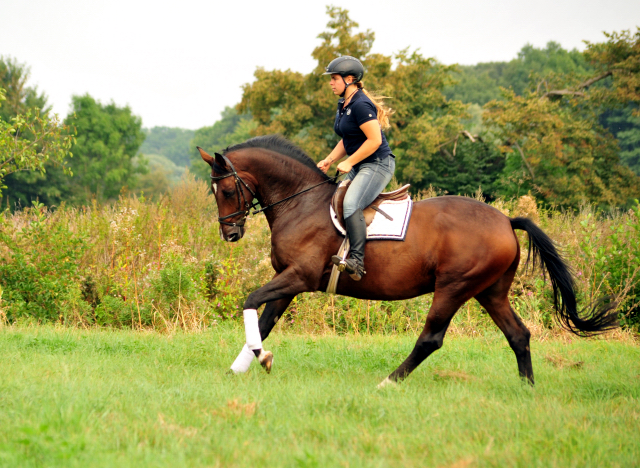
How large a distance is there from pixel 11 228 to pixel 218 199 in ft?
20.0

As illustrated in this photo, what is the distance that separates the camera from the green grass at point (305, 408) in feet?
12.1

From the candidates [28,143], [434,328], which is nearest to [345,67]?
[434,328]

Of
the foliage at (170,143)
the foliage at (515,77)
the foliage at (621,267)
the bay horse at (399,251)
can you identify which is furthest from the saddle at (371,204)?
the foliage at (170,143)

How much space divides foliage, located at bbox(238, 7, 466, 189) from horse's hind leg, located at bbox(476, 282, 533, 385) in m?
27.1

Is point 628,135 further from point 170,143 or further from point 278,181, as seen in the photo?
point 170,143

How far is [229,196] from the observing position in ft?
20.5

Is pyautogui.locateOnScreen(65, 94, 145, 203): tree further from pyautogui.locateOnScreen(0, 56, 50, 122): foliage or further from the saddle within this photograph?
the saddle

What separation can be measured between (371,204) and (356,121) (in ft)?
2.97

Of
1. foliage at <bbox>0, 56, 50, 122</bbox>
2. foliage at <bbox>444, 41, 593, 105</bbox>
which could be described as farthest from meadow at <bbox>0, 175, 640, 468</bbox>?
foliage at <bbox>444, 41, 593, 105</bbox>

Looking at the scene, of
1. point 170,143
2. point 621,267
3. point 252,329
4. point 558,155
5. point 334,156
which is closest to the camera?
point 252,329

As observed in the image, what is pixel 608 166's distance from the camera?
32.1 meters

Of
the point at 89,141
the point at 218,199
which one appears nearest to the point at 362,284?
the point at 218,199

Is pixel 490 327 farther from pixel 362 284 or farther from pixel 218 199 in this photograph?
pixel 218 199

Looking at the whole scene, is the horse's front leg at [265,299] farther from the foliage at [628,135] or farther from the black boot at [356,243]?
the foliage at [628,135]
